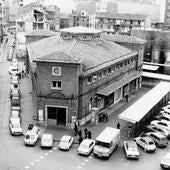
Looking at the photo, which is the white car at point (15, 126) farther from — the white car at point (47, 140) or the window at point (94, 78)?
the window at point (94, 78)

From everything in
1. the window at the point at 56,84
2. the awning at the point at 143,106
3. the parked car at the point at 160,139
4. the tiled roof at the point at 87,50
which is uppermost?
the tiled roof at the point at 87,50

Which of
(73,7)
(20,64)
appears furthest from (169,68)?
(73,7)

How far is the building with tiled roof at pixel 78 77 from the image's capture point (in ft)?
156

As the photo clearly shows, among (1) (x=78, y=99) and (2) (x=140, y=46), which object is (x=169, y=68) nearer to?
→ (2) (x=140, y=46)

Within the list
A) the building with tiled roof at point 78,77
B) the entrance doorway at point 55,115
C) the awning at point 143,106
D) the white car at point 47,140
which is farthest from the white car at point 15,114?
the awning at point 143,106

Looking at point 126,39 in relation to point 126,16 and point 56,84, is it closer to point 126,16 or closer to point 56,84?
point 56,84

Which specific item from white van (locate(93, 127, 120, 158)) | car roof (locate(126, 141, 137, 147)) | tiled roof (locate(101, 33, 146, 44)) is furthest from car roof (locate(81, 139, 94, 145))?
tiled roof (locate(101, 33, 146, 44))

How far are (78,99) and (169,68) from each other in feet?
133

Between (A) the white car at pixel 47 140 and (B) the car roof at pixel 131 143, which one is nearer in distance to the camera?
(B) the car roof at pixel 131 143

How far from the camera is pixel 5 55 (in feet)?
348

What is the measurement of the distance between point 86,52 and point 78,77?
11806mm

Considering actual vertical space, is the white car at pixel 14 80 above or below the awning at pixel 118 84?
below

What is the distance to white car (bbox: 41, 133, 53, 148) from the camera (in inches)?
1636

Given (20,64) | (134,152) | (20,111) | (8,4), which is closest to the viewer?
(134,152)
